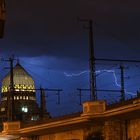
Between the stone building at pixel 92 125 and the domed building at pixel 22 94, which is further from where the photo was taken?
the domed building at pixel 22 94

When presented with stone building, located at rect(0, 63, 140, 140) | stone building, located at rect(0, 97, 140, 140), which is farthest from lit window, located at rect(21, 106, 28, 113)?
stone building, located at rect(0, 97, 140, 140)

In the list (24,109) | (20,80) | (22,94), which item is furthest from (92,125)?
(24,109)

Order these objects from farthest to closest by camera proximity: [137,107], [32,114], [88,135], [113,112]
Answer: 1. [32,114]
2. [88,135]
3. [113,112]
4. [137,107]

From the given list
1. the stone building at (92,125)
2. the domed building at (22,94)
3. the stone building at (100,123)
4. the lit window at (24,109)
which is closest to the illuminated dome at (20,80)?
the domed building at (22,94)

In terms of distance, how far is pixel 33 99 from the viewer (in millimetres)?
147750

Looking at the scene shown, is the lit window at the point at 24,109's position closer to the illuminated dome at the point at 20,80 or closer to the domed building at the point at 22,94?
the domed building at the point at 22,94

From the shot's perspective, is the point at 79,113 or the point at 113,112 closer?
the point at 113,112

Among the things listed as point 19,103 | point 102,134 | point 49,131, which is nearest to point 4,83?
point 19,103

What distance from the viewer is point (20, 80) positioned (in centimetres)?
14362

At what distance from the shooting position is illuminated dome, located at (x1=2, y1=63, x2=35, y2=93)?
142 m

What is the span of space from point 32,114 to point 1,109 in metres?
8.59

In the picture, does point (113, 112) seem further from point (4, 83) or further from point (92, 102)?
point (4, 83)

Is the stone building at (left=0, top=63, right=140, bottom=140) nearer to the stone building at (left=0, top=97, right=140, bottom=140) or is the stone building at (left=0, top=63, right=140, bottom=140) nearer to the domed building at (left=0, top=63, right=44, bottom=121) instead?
the stone building at (left=0, top=97, right=140, bottom=140)

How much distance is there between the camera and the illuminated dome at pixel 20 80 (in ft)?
465
